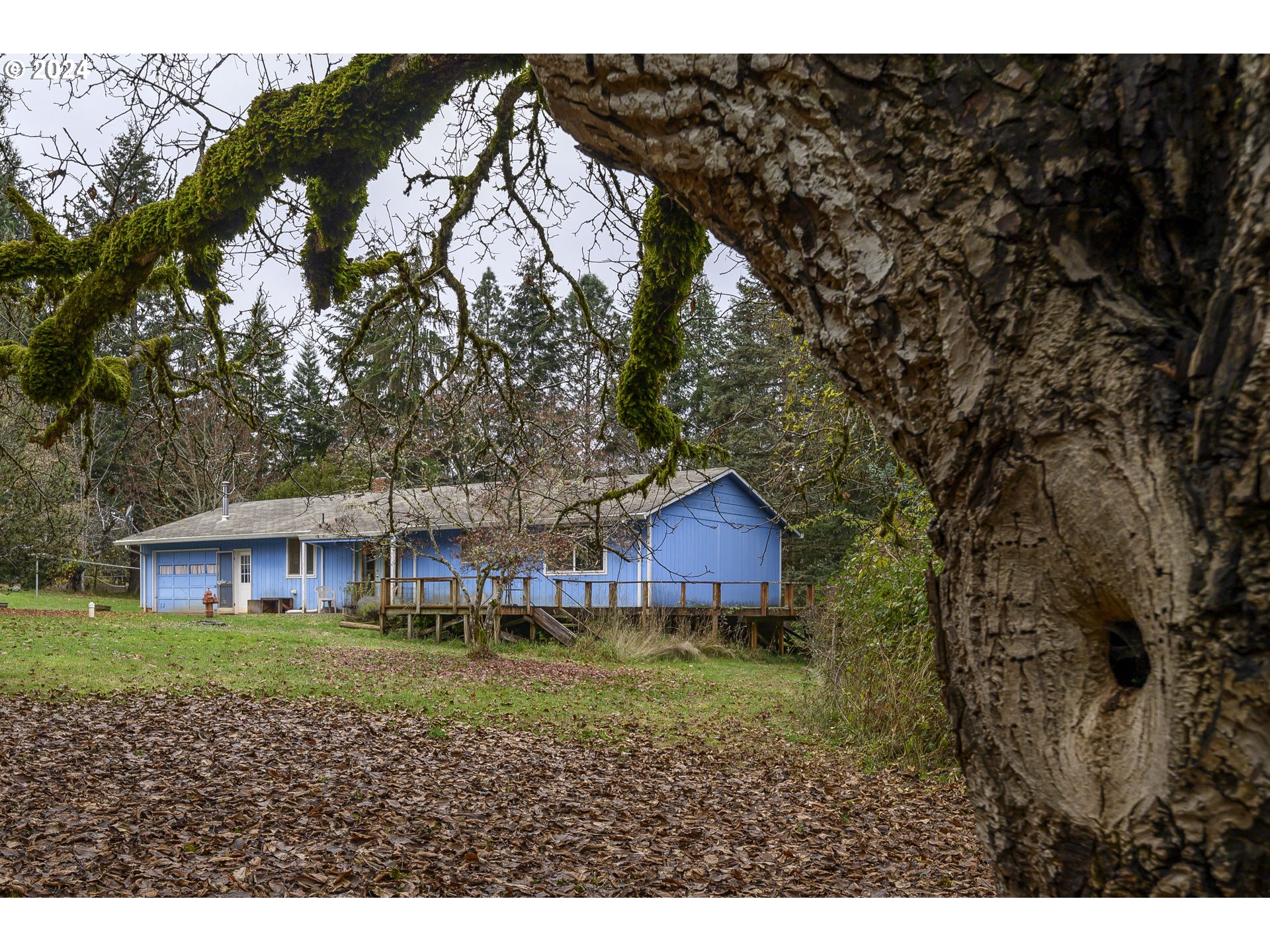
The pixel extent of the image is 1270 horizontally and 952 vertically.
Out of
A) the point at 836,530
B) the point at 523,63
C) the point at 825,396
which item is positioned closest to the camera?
the point at 523,63

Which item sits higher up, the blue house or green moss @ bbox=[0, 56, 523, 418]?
green moss @ bbox=[0, 56, 523, 418]

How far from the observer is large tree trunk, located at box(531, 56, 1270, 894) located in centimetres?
134

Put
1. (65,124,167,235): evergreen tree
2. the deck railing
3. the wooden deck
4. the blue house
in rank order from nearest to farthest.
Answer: (65,124,167,235): evergreen tree → the blue house → the wooden deck → the deck railing

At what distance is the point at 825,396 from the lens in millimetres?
7000

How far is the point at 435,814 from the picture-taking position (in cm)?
549

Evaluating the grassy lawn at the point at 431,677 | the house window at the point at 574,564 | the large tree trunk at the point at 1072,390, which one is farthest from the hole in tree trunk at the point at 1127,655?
the house window at the point at 574,564

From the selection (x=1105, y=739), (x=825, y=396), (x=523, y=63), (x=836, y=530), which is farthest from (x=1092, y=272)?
(x=836, y=530)

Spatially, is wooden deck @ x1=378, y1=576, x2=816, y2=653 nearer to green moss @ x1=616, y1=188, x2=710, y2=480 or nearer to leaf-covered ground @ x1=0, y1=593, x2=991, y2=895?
leaf-covered ground @ x1=0, y1=593, x2=991, y2=895

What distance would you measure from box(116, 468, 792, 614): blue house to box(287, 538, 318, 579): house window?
0.14 feet

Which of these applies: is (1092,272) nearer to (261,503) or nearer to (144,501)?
(261,503)

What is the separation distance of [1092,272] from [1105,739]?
0.80 m

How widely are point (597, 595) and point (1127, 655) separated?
18413mm

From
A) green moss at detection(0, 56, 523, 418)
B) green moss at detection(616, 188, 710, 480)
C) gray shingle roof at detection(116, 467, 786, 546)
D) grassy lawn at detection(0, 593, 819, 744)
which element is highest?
green moss at detection(0, 56, 523, 418)

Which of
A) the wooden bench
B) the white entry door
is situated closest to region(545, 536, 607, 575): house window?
the wooden bench
